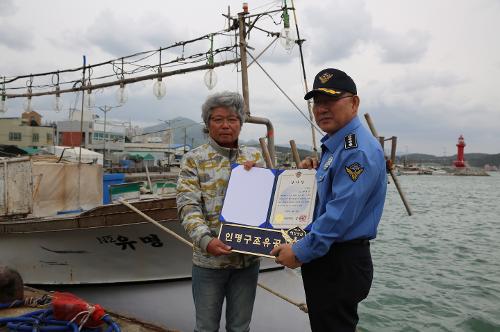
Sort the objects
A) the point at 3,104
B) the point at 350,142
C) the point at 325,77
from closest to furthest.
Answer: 1. the point at 350,142
2. the point at 325,77
3. the point at 3,104

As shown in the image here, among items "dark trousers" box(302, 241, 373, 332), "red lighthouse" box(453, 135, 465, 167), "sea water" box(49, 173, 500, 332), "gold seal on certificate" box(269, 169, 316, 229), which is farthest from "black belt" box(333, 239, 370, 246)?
"red lighthouse" box(453, 135, 465, 167)

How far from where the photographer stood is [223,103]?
2697mm

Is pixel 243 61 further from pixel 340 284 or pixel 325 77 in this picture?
pixel 340 284

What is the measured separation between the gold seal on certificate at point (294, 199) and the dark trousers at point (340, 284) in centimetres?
28

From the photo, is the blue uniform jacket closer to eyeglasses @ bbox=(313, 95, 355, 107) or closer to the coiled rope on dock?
eyeglasses @ bbox=(313, 95, 355, 107)

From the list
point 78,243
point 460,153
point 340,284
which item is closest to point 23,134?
point 78,243

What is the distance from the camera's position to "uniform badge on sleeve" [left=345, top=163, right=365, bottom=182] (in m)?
2.07

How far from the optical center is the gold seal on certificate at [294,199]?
96.4 inches

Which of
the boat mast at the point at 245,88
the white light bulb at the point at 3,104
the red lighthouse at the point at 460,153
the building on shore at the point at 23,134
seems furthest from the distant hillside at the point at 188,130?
the red lighthouse at the point at 460,153

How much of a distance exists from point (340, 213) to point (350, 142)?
1.33ft

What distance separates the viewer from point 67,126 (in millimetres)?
60219

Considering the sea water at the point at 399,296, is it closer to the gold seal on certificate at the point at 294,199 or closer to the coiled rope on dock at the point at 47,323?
the coiled rope on dock at the point at 47,323

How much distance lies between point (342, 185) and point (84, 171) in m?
7.17

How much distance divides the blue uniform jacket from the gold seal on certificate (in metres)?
0.20
